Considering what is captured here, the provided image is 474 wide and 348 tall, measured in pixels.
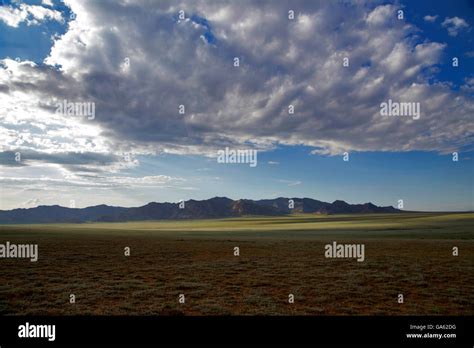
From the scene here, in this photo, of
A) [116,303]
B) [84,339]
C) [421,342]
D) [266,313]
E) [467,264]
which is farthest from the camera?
[467,264]

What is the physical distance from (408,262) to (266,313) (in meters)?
21.0

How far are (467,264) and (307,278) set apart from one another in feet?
54.6

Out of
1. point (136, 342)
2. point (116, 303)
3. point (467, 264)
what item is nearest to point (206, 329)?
point (136, 342)

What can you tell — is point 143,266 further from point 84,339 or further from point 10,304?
point 84,339

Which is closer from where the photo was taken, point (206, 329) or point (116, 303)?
point (206, 329)

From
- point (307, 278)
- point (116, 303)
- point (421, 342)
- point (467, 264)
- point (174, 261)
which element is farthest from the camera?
point (174, 261)

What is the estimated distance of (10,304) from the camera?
1620cm

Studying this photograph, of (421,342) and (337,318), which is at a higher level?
(337,318)

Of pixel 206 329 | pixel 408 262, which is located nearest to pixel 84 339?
pixel 206 329

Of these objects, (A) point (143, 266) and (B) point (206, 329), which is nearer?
(B) point (206, 329)

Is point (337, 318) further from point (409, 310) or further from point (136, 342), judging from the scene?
point (136, 342)

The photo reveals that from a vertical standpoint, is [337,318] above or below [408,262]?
above

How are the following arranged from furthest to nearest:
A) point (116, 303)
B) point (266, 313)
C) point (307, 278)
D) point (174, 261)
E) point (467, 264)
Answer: point (174, 261) < point (467, 264) < point (307, 278) < point (116, 303) < point (266, 313)

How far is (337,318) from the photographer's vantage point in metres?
12.5
